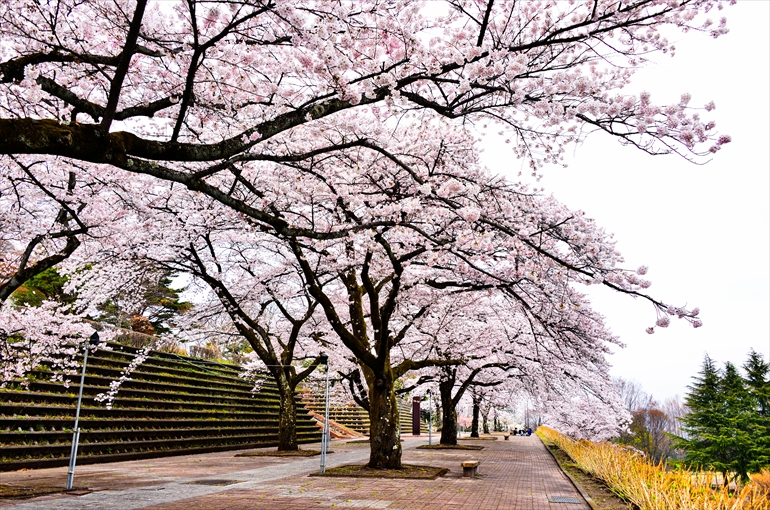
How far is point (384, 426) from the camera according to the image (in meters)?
13.0

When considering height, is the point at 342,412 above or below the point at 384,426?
below

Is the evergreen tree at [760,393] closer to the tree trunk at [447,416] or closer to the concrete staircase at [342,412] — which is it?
the tree trunk at [447,416]

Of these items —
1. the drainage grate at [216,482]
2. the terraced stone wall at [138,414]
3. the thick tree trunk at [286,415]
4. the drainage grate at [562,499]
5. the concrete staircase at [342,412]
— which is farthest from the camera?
the concrete staircase at [342,412]

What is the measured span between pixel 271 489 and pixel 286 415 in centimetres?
869

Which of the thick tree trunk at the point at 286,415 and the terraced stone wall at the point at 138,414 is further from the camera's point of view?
the thick tree trunk at the point at 286,415

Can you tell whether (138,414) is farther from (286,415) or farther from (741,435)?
(741,435)

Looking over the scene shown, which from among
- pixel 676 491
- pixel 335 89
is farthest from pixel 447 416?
pixel 335 89

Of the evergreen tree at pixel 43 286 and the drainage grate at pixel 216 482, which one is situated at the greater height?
the evergreen tree at pixel 43 286

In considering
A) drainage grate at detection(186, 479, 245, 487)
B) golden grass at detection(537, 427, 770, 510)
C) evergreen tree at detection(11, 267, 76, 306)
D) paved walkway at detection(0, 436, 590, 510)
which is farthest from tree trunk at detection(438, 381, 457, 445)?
evergreen tree at detection(11, 267, 76, 306)

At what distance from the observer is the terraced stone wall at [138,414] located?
12.9 m

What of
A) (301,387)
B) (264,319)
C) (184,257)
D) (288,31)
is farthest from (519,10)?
(301,387)

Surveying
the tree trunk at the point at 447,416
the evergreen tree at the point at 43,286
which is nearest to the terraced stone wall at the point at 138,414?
the tree trunk at the point at 447,416

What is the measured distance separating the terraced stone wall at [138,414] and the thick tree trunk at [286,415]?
10.2ft

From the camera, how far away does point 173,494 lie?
880cm
